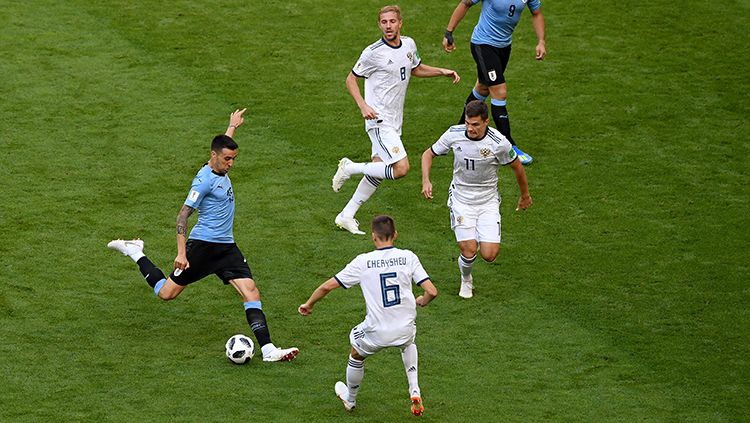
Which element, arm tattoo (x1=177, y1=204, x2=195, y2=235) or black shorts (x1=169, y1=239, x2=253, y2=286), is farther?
black shorts (x1=169, y1=239, x2=253, y2=286)

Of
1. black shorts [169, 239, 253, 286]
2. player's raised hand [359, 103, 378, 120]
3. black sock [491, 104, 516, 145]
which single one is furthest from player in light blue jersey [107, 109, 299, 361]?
black sock [491, 104, 516, 145]

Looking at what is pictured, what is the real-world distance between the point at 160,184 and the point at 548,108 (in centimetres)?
574

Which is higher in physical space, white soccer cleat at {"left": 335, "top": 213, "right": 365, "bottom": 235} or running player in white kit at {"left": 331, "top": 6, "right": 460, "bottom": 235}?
running player in white kit at {"left": 331, "top": 6, "right": 460, "bottom": 235}

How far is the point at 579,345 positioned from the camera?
41.1 feet

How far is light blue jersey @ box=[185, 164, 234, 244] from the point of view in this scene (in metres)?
12.1

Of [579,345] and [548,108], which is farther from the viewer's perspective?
[548,108]

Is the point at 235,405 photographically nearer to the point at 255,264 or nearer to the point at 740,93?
the point at 255,264

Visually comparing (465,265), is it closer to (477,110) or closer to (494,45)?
(477,110)

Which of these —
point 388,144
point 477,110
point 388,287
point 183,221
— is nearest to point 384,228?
point 388,287

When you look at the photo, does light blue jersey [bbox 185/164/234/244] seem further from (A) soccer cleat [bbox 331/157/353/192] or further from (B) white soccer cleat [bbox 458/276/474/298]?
(A) soccer cleat [bbox 331/157/353/192]

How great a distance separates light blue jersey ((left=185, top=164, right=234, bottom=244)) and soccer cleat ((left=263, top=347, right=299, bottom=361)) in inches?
48.2

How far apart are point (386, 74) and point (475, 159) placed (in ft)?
6.52

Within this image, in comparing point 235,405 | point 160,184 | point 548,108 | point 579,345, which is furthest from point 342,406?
point 548,108

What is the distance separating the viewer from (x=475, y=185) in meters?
13.4
